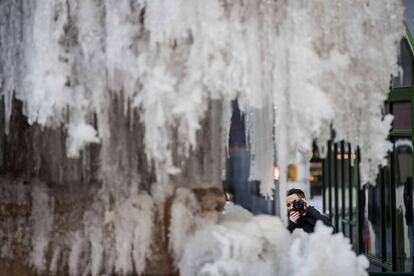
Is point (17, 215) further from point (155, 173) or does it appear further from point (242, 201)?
point (242, 201)

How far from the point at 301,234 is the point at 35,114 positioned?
2263 millimetres

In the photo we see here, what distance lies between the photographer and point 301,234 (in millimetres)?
4871

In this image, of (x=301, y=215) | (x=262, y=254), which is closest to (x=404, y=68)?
(x=301, y=215)

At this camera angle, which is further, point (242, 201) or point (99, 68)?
point (242, 201)

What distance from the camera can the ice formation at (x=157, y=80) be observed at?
417 centimetres

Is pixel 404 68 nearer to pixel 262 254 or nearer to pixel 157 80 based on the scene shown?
pixel 262 254

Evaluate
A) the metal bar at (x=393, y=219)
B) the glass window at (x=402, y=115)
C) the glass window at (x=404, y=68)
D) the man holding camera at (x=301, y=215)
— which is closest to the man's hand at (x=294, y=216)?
the man holding camera at (x=301, y=215)

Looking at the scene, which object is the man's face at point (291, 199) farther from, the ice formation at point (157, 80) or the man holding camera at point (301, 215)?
the ice formation at point (157, 80)

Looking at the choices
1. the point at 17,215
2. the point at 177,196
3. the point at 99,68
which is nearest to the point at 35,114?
the point at 99,68

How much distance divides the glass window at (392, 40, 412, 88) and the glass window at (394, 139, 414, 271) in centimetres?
73

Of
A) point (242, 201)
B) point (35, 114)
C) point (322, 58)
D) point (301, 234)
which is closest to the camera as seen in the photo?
point (35, 114)

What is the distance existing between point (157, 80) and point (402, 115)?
4580 mm

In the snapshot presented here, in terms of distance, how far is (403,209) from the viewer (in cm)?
794

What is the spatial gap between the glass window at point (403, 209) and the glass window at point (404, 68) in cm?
73
